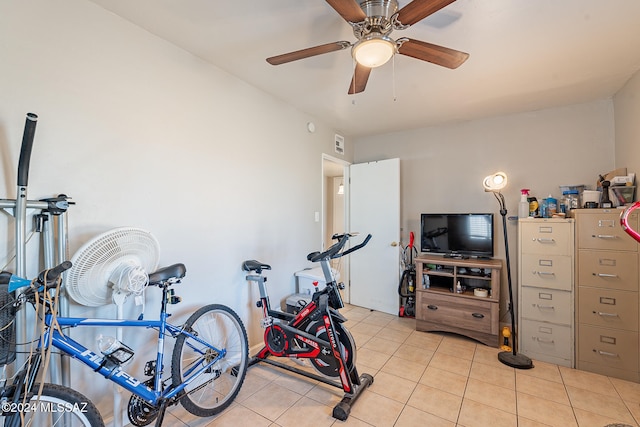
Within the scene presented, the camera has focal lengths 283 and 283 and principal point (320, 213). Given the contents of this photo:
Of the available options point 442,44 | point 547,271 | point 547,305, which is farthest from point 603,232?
point 442,44

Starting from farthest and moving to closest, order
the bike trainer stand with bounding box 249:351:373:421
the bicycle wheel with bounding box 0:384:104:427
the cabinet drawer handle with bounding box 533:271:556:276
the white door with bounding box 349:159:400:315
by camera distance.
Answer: the white door with bounding box 349:159:400:315 < the cabinet drawer handle with bounding box 533:271:556:276 < the bike trainer stand with bounding box 249:351:373:421 < the bicycle wheel with bounding box 0:384:104:427

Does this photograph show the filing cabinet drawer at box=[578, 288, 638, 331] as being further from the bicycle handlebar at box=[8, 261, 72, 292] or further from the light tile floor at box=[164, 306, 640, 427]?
the bicycle handlebar at box=[8, 261, 72, 292]

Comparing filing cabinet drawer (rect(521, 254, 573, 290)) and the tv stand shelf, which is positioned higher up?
filing cabinet drawer (rect(521, 254, 573, 290))

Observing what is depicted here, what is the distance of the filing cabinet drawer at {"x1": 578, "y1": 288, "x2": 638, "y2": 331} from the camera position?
7.45 feet

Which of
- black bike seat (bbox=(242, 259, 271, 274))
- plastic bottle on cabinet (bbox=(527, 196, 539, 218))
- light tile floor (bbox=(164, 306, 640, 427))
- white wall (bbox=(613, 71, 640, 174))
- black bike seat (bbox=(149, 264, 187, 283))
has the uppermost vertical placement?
white wall (bbox=(613, 71, 640, 174))

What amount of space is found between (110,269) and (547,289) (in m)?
3.42

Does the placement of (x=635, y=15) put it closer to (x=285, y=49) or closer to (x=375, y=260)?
(x=285, y=49)

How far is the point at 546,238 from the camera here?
8.59 feet

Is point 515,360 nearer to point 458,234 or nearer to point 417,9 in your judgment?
point 458,234

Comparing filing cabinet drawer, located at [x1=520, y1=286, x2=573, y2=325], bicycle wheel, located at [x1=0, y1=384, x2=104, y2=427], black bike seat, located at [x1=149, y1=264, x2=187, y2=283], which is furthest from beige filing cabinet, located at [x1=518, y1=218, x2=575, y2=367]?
bicycle wheel, located at [x1=0, y1=384, x2=104, y2=427]

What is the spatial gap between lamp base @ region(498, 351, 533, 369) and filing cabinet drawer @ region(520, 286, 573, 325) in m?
0.38

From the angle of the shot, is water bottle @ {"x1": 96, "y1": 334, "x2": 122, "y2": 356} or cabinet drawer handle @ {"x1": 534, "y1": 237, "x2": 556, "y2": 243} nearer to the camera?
water bottle @ {"x1": 96, "y1": 334, "x2": 122, "y2": 356}

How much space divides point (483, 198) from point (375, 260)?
153 cm

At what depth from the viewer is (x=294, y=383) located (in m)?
2.22
